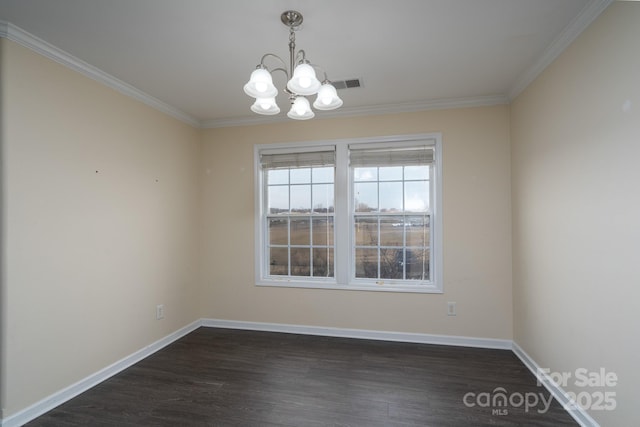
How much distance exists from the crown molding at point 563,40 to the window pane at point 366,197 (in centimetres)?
169

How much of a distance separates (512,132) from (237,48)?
9.06ft

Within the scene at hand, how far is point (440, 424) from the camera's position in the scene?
2.02 metres

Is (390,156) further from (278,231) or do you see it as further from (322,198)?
(278,231)

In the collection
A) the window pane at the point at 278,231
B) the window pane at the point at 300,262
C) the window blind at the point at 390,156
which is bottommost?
the window pane at the point at 300,262

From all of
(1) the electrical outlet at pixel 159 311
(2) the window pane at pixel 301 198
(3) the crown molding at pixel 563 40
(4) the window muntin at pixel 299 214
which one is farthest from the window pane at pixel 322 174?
(1) the electrical outlet at pixel 159 311

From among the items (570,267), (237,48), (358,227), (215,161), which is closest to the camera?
(570,267)

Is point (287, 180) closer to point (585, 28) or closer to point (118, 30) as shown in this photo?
point (118, 30)

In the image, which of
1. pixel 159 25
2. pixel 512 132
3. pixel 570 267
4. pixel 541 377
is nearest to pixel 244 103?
pixel 159 25

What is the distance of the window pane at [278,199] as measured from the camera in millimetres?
3828

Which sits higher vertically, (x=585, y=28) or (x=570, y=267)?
(x=585, y=28)

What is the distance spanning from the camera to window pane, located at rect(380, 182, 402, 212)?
3.50 m

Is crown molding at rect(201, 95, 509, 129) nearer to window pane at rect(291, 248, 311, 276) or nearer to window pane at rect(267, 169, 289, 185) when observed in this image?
window pane at rect(267, 169, 289, 185)

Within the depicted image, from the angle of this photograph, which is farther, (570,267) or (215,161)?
(215,161)

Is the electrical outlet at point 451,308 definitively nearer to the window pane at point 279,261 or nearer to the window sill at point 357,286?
the window sill at point 357,286
